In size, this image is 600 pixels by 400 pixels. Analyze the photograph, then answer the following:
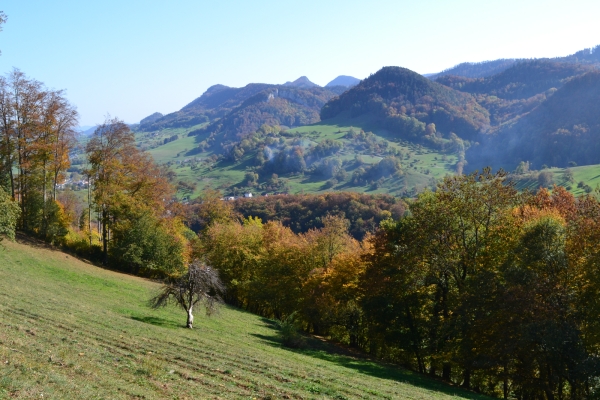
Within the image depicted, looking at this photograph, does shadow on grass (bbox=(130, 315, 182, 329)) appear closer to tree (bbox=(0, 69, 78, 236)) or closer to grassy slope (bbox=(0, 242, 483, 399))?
grassy slope (bbox=(0, 242, 483, 399))

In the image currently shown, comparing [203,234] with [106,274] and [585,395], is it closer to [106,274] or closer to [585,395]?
[106,274]

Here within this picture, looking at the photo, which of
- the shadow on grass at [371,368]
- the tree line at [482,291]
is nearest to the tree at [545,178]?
the tree line at [482,291]

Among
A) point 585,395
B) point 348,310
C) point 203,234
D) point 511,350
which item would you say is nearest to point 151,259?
point 203,234

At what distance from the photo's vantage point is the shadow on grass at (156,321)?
99.8ft

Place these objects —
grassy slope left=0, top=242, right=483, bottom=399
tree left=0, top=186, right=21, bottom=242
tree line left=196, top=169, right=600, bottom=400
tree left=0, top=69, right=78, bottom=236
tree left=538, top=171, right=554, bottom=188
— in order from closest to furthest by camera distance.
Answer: grassy slope left=0, top=242, right=483, bottom=399 < tree line left=196, top=169, right=600, bottom=400 < tree left=0, top=186, right=21, bottom=242 < tree left=0, top=69, right=78, bottom=236 < tree left=538, top=171, right=554, bottom=188

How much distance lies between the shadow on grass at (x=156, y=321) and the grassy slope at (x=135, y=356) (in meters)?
0.10

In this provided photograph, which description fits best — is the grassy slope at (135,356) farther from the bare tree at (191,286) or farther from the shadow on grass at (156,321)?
the bare tree at (191,286)

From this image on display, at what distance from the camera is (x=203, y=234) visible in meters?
76.3

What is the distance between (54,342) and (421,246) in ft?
82.5

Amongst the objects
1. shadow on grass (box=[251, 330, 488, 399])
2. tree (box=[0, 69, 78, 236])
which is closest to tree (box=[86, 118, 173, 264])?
tree (box=[0, 69, 78, 236])

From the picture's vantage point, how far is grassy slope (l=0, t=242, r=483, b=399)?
47.8 ft

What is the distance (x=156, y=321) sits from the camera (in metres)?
31.5

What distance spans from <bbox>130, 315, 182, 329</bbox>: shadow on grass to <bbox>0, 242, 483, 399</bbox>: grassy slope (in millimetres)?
105

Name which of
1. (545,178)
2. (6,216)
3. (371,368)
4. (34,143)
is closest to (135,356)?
(371,368)
